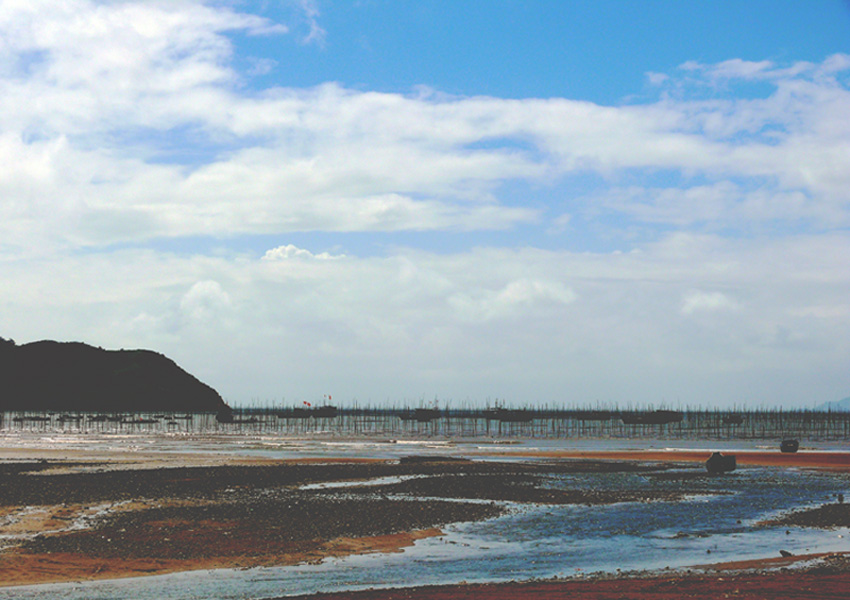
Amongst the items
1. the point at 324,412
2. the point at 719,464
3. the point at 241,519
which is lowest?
the point at 324,412

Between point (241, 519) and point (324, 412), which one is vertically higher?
point (241, 519)

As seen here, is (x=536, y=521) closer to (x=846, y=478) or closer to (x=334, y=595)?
(x=334, y=595)

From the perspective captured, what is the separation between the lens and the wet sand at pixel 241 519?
54.4ft

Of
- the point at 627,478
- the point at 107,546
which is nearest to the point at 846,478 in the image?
the point at 627,478

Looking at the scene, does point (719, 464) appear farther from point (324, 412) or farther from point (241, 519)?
point (324, 412)

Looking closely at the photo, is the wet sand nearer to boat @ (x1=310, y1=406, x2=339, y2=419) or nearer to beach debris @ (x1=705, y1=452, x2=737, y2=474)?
beach debris @ (x1=705, y1=452, x2=737, y2=474)

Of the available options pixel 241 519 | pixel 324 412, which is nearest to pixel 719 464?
pixel 241 519

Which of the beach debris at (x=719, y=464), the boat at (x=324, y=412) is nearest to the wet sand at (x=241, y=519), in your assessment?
the beach debris at (x=719, y=464)

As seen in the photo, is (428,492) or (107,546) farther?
(428,492)

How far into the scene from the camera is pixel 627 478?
4200 centimetres

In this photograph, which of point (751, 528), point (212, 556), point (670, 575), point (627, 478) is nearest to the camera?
point (670, 575)

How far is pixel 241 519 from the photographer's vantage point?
982 inches

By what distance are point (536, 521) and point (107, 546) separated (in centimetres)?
1334

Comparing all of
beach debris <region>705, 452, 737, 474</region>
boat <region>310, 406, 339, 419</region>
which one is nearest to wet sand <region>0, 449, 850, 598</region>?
beach debris <region>705, 452, 737, 474</region>
